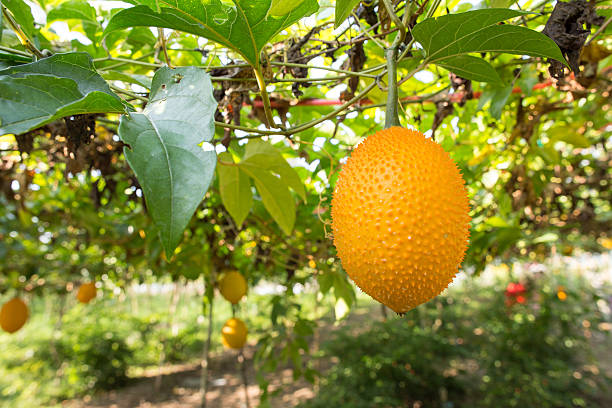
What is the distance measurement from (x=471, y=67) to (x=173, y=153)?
59 cm

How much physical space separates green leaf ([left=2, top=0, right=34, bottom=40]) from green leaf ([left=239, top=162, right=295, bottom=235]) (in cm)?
55

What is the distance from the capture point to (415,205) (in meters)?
0.54

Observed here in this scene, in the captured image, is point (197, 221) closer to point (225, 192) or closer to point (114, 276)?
point (225, 192)

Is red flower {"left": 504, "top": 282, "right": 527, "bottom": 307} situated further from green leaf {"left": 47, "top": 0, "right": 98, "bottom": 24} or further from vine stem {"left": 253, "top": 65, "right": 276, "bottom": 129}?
green leaf {"left": 47, "top": 0, "right": 98, "bottom": 24}

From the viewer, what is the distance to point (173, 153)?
1.36ft

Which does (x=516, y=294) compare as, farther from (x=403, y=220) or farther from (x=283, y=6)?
(x=283, y=6)

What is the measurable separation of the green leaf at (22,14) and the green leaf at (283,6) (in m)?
0.58

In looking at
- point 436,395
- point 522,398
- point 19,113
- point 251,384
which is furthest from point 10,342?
point 19,113

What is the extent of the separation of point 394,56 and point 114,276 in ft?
16.0

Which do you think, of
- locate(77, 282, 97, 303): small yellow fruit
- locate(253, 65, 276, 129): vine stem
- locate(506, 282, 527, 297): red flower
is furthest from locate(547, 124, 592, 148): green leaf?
locate(506, 282, 527, 297): red flower

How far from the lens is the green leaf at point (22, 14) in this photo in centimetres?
81

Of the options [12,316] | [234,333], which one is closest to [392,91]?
[234,333]

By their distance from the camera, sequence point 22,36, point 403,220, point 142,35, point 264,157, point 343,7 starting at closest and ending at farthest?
point 403,220
point 22,36
point 343,7
point 264,157
point 142,35

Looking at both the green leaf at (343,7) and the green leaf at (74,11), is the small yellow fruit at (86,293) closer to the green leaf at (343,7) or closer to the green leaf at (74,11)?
the green leaf at (74,11)
